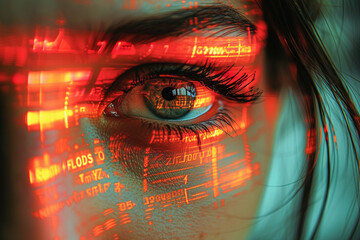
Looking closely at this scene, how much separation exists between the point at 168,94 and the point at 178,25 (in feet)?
0.46

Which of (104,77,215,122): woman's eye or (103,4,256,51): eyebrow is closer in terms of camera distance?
(103,4,256,51): eyebrow

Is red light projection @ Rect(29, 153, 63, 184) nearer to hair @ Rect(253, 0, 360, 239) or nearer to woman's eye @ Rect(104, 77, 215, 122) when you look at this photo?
woman's eye @ Rect(104, 77, 215, 122)

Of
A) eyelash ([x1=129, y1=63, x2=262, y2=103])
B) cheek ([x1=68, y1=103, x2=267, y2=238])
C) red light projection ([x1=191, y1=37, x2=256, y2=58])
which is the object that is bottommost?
cheek ([x1=68, y1=103, x2=267, y2=238])

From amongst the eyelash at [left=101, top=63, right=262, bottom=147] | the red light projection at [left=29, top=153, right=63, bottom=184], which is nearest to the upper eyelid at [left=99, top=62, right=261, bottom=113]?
the eyelash at [left=101, top=63, right=262, bottom=147]

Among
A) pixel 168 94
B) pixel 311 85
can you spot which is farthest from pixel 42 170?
pixel 311 85

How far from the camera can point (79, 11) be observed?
1.46ft

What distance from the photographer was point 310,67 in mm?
Answer: 694

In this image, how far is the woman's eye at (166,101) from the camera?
57 cm

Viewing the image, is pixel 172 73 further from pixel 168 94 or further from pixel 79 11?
pixel 79 11

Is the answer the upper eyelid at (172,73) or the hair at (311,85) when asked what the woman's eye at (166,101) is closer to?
the upper eyelid at (172,73)

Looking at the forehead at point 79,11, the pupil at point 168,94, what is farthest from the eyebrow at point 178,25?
the pupil at point 168,94

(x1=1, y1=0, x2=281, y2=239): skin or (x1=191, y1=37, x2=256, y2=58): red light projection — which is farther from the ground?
(x1=191, y1=37, x2=256, y2=58): red light projection

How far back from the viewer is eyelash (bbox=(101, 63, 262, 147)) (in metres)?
0.54

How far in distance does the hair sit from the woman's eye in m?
0.16
